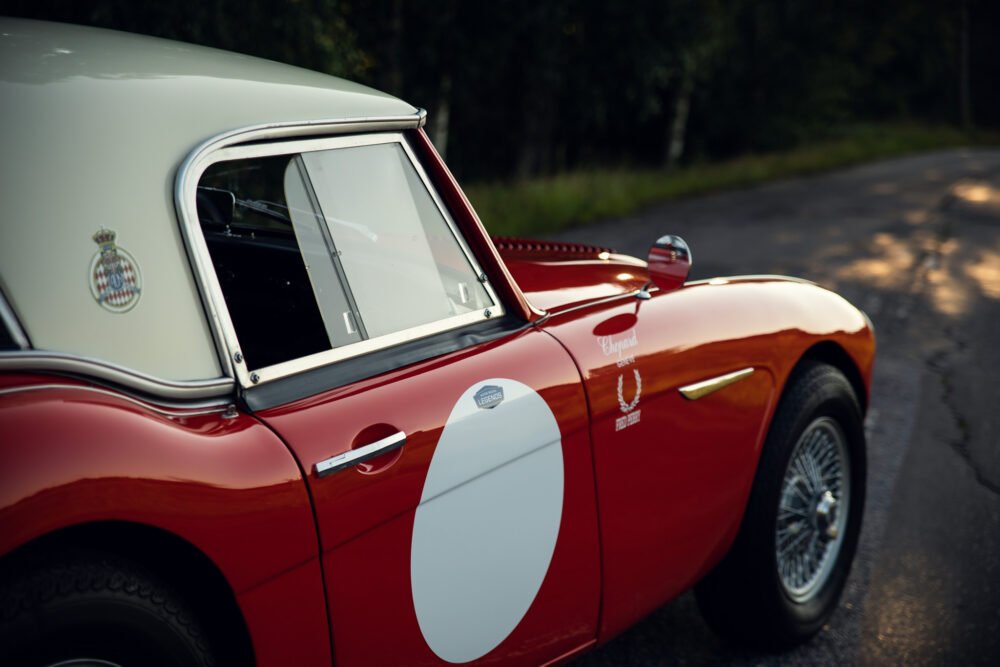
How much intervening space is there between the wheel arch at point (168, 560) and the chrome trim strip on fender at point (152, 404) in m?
0.20

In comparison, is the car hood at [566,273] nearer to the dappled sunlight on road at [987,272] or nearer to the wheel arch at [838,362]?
the wheel arch at [838,362]

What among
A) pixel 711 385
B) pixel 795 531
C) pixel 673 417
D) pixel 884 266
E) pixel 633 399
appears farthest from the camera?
pixel 884 266

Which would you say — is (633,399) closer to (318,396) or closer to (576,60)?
(318,396)

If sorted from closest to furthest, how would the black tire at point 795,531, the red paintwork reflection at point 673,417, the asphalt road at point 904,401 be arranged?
1. the red paintwork reflection at point 673,417
2. the black tire at point 795,531
3. the asphalt road at point 904,401

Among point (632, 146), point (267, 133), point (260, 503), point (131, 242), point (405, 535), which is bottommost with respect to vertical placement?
point (632, 146)

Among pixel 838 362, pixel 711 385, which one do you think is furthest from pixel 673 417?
pixel 838 362

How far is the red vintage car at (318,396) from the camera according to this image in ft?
5.02

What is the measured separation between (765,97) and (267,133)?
22.0 metres

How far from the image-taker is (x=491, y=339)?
2238mm

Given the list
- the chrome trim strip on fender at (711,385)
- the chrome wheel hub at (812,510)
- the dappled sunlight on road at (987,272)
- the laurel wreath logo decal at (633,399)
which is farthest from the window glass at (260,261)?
the dappled sunlight on road at (987,272)

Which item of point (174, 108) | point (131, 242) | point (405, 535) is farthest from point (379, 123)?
point (405, 535)

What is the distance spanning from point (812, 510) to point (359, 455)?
1884 mm

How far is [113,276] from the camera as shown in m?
1.62

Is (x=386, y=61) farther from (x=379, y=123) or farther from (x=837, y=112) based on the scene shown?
Answer: (x=837, y=112)
